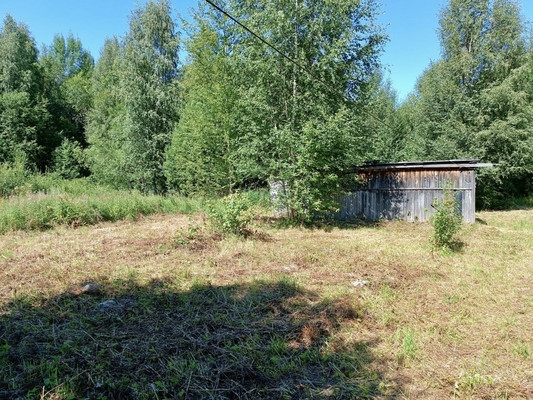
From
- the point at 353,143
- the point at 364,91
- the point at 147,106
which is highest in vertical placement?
the point at 147,106

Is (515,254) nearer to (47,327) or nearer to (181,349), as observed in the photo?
(181,349)

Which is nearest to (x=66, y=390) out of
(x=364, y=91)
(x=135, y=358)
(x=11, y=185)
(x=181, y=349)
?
(x=135, y=358)

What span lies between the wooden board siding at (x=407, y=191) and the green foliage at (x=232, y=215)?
5935 mm

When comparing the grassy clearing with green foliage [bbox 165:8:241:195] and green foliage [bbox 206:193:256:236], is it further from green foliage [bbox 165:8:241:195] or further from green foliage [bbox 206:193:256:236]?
green foliage [bbox 165:8:241:195]

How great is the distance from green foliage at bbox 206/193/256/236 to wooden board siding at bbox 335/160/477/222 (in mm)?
5935

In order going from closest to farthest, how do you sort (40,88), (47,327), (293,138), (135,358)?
(135,358) < (47,327) < (293,138) < (40,88)

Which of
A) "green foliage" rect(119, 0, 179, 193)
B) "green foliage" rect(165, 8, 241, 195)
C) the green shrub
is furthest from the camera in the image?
"green foliage" rect(119, 0, 179, 193)

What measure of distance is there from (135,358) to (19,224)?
284 inches

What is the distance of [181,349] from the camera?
3340mm

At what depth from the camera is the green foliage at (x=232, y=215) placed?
797 centimetres

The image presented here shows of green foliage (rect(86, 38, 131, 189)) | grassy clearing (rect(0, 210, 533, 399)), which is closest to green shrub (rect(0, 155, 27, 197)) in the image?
grassy clearing (rect(0, 210, 533, 399))

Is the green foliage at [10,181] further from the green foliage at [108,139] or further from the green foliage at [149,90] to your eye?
the green foliage at [108,139]

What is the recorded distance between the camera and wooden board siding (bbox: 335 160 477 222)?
479 inches

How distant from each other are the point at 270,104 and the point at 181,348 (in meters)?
8.54
